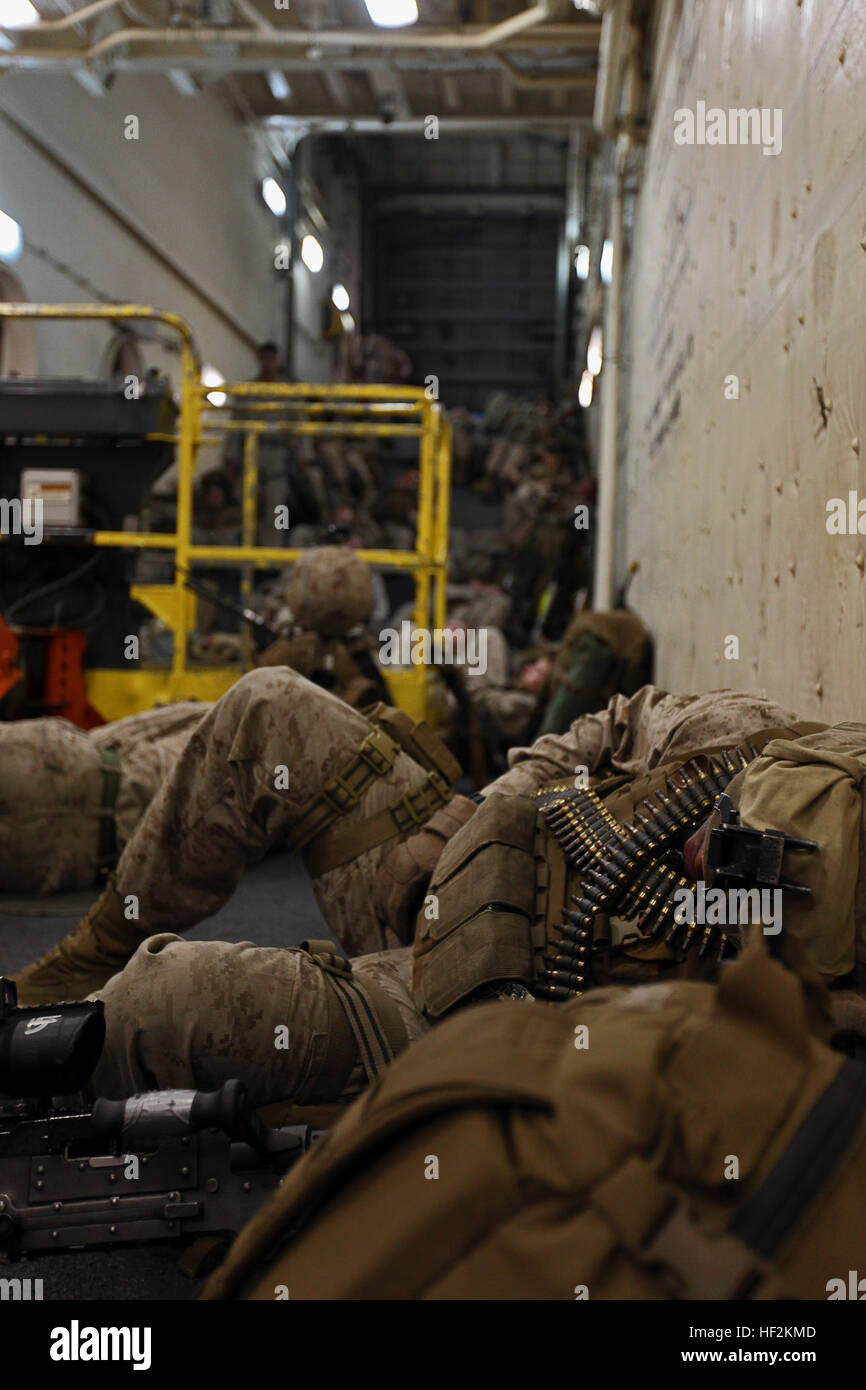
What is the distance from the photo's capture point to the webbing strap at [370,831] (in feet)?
6.40

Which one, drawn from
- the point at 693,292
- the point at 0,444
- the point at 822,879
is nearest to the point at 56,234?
the point at 0,444

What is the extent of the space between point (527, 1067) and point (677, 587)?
10.5 feet

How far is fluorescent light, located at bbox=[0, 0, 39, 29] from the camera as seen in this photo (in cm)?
597

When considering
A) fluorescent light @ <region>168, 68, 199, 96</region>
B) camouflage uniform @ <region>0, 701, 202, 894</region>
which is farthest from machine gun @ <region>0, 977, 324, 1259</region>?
fluorescent light @ <region>168, 68, 199, 96</region>

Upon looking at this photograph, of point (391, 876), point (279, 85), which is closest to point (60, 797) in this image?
point (391, 876)

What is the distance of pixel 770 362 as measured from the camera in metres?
2.20

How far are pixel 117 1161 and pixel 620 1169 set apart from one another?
2.47 ft

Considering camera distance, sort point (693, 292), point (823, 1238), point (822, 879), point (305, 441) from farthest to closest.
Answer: point (305, 441), point (693, 292), point (822, 879), point (823, 1238)

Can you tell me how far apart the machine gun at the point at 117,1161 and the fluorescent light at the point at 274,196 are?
13.1m

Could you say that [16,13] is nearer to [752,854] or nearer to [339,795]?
[339,795]

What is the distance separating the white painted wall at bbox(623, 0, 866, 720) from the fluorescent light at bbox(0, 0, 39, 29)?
3789 mm

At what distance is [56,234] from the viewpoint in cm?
775

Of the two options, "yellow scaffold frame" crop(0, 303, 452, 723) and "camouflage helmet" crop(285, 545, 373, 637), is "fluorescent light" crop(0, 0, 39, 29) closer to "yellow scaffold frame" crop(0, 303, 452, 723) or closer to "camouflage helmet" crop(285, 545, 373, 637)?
"yellow scaffold frame" crop(0, 303, 452, 723)

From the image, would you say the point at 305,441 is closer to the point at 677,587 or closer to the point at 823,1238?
the point at 677,587
